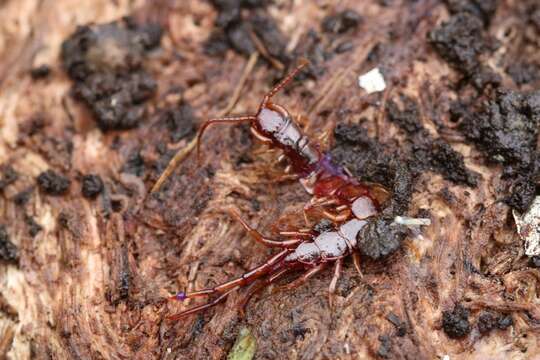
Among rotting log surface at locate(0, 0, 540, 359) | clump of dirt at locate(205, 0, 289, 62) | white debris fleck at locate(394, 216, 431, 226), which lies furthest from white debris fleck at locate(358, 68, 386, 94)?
white debris fleck at locate(394, 216, 431, 226)

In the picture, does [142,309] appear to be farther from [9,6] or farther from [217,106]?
[9,6]

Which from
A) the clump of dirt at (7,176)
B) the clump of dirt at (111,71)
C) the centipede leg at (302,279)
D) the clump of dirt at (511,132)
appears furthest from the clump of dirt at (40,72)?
the clump of dirt at (511,132)

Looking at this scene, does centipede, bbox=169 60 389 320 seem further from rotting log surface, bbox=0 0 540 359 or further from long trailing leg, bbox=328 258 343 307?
rotting log surface, bbox=0 0 540 359

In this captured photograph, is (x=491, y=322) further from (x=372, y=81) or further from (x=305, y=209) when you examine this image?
(x=372, y=81)

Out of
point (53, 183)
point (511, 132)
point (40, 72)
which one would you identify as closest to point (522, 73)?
point (511, 132)

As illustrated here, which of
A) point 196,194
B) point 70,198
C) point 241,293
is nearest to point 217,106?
point 196,194

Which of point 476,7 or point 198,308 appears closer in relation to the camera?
A: point 198,308
